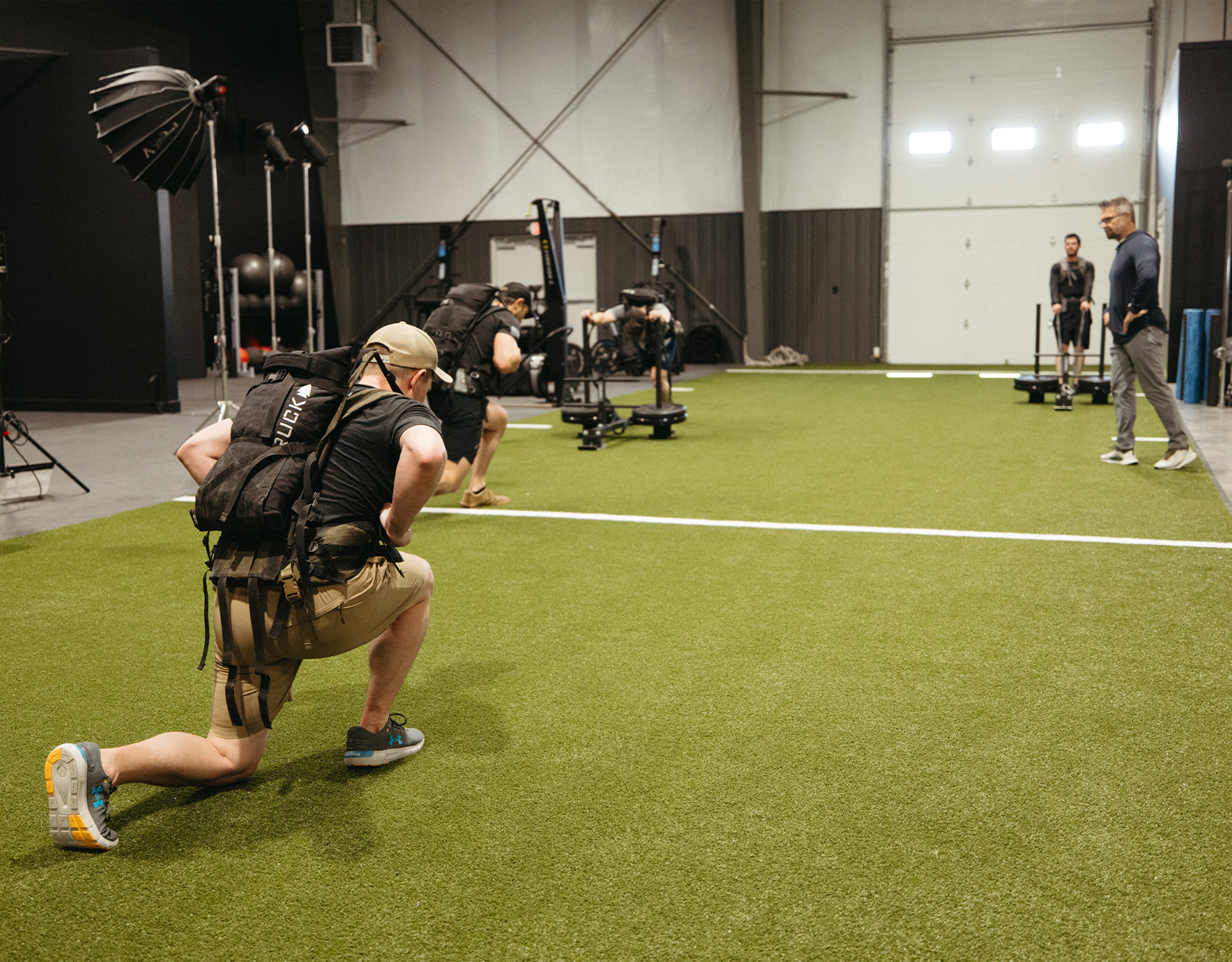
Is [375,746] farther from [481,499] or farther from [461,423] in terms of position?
[481,499]

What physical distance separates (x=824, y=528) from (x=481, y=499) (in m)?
2.18

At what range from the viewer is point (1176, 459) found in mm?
7734

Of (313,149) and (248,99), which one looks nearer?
(313,149)

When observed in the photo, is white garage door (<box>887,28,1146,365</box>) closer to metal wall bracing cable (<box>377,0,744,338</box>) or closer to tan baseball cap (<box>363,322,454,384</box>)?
metal wall bracing cable (<box>377,0,744,338</box>)

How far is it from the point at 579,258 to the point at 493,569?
50.8 ft

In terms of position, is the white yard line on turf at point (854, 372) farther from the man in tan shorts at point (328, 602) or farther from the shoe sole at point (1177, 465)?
the man in tan shorts at point (328, 602)

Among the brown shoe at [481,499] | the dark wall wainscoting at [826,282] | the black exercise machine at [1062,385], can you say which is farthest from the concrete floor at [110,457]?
the dark wall wainscoting at [826,282]

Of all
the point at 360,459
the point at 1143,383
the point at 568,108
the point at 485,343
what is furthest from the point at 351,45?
the point at 360,459

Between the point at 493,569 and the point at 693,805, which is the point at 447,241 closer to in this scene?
the point at 493,569

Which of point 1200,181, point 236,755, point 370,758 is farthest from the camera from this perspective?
point 1200,181

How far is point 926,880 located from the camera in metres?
2.44

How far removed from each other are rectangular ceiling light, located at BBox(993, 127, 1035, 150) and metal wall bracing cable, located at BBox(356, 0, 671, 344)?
20.1 ft

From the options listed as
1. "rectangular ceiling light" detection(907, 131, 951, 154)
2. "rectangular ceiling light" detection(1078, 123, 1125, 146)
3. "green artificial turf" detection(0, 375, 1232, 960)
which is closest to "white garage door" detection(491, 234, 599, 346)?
"rectangular ceiling light" detection(907, 131, 951, 154)

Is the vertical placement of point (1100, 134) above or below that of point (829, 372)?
above
